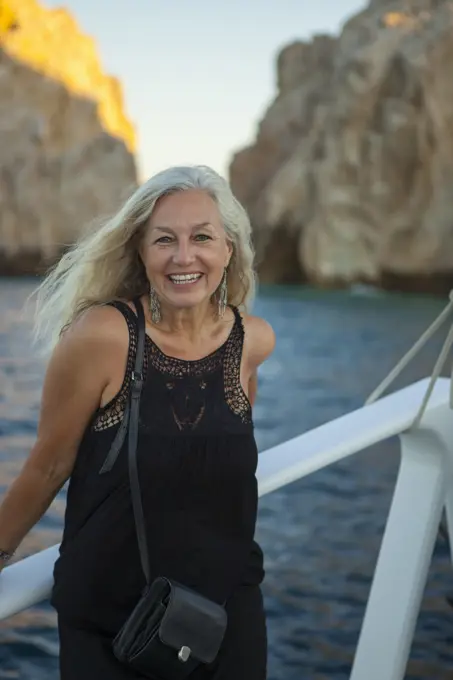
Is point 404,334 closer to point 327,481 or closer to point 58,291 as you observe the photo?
point 327,481

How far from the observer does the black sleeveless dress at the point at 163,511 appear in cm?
187

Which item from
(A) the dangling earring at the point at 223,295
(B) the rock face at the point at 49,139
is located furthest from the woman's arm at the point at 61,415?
(B) the rock face at the point at 49,139

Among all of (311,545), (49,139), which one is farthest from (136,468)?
(49,139)

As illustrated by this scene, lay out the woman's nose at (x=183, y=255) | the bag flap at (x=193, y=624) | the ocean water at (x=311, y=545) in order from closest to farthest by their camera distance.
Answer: the bag flap at (x=193, y=624)
the woman's nose at (x=183, y=255)
the ocean water at (x=311, y=545)

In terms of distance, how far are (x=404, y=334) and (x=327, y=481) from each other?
1806 centimetres

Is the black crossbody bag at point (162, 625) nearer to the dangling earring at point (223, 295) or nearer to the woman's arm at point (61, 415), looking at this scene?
the woman's arm at point (61, 415)

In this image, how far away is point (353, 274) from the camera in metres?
54.1

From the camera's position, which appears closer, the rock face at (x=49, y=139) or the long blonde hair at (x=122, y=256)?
the long blonde hair at (x=122, y=256)

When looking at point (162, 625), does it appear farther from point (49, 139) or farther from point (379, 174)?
point (49, 139)

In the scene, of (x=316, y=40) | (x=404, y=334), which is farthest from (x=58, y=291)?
(x=316, y=40)

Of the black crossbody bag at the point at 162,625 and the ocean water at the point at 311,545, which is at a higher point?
the black crossbody bag at the point at 162,625

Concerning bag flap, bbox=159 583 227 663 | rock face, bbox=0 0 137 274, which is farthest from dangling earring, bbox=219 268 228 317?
rock face, bbox=0 0 137 274

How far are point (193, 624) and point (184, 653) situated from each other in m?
0.06

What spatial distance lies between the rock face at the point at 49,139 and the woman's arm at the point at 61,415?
6887cm
